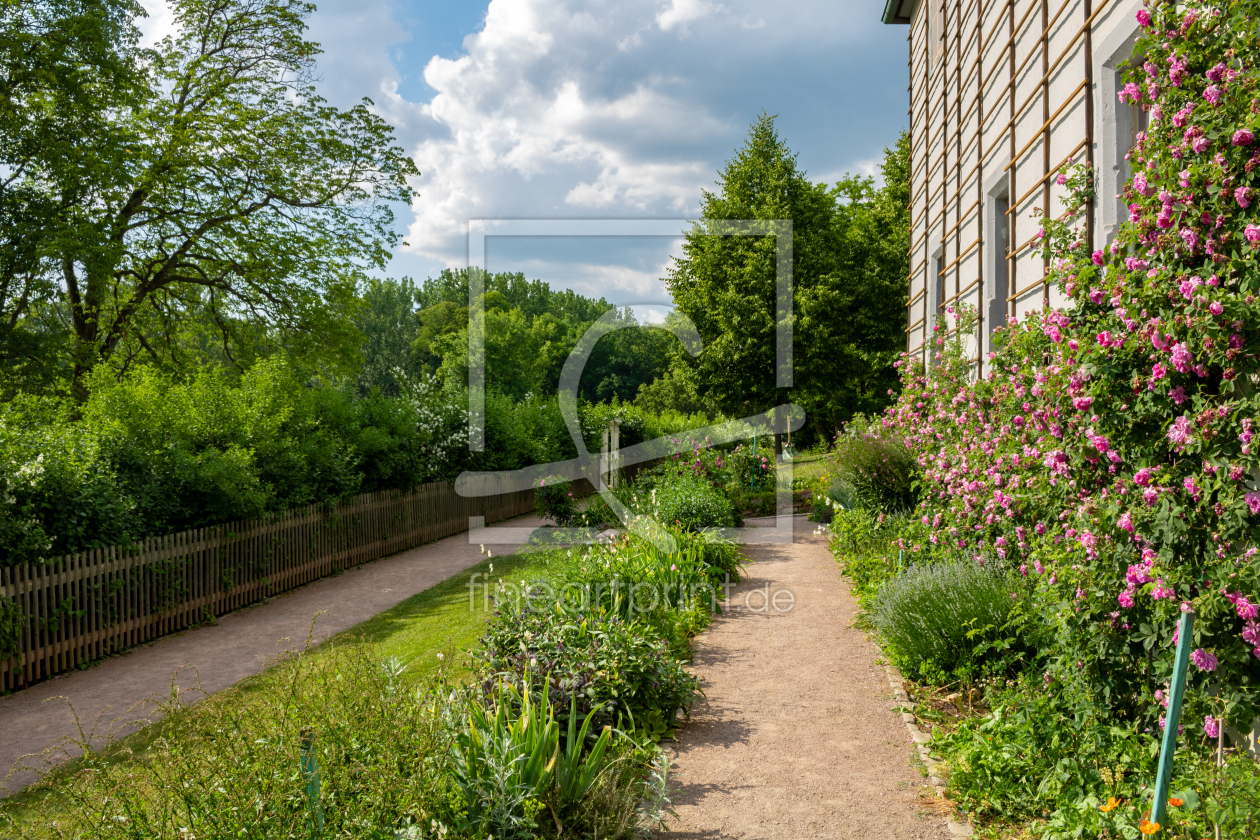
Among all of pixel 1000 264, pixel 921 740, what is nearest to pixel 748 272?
pixel 1000 264

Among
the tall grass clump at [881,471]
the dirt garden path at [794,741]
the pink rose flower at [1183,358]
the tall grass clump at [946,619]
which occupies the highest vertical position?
the pink rose flower at [1183,358]

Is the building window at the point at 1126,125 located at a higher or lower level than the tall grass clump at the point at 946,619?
higher

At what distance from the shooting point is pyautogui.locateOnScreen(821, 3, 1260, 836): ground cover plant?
119 inches

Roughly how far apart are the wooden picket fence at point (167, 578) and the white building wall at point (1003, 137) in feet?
28.7

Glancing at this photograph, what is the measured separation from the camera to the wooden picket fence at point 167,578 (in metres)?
6.56

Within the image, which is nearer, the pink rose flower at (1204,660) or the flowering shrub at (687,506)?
the pink rose flower at (1204,660)

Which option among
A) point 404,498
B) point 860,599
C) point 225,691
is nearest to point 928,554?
point 860,599

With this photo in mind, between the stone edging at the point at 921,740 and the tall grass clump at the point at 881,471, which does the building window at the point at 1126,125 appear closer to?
the stone edging at the point at 921,740

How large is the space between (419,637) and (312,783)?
196 inches

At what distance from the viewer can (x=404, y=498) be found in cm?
1316

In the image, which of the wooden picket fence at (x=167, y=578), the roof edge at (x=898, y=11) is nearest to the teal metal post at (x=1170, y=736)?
the wooden picket fence at (x=167, y=578)

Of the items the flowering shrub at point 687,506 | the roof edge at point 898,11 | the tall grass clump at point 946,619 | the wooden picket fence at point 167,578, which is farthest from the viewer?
the roof edge at point 898,11

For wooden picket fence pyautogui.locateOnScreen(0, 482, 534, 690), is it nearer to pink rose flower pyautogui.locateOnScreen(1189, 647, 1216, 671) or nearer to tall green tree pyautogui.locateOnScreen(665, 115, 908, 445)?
pink rose flower pyautogui.locateOnScreen(1189, 647, 1216, 671)

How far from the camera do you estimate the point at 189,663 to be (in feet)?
23.2
